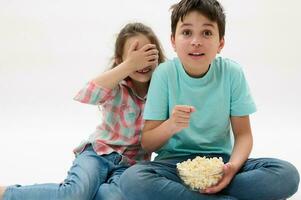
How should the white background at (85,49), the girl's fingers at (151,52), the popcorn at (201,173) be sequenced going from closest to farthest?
the popcorn at (201,173) → the girl's fingers at (151,52) → the white background at (85,49)

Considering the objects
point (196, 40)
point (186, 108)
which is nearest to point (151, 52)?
point (196, 40)

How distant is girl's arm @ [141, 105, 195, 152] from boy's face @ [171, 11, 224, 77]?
0.17 metres

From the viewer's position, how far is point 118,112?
4.88 feet

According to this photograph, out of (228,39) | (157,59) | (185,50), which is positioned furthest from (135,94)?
(228,39)

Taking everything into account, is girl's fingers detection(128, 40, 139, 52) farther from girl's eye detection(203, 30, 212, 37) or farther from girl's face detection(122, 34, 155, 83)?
girl's eye detection(203, 30, 212, 37)

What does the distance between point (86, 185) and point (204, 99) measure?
1.28 ft

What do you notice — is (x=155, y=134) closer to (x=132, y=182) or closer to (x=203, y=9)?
(x=132, y=182)

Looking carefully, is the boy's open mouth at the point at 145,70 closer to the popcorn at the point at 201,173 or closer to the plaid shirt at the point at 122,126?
the plaid shirt at the point at 122,126

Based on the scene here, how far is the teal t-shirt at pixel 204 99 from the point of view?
137 cm

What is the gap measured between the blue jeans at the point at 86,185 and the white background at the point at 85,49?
79cm

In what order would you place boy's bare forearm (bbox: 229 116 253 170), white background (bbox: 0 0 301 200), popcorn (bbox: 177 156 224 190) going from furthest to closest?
white background (bbox: 0 0 301 200), boy's bare forearm (bbox: 229 116 253 170), popcorn (bbox: 177 156 224 190)

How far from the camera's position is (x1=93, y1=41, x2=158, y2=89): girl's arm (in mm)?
1392

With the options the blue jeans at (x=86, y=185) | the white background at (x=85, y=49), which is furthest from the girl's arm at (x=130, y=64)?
the white background at (x=85, y=49)

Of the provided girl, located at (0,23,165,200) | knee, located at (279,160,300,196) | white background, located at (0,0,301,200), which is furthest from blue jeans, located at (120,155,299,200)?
white background, located at (0,0,301,200)
